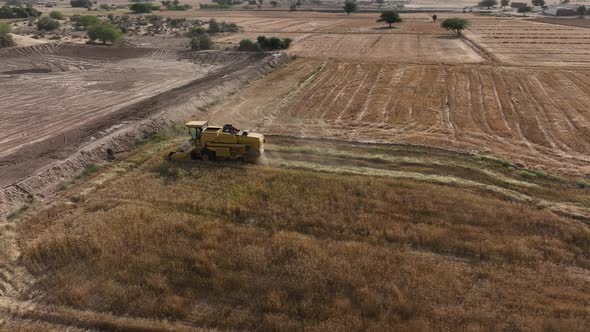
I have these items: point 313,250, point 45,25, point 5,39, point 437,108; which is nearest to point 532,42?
point 437,108

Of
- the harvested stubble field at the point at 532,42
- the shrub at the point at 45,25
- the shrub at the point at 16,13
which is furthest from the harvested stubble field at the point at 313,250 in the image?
the shrub at the point at 16,13

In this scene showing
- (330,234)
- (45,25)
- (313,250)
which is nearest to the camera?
(313,250)

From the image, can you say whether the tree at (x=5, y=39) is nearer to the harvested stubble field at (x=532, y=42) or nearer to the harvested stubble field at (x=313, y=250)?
the harvested stubble field at (x=313, y=250)

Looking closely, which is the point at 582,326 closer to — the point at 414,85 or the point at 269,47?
the point at 414,85

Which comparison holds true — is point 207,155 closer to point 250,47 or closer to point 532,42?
point 250,47

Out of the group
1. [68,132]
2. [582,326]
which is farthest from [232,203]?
[68,132]
